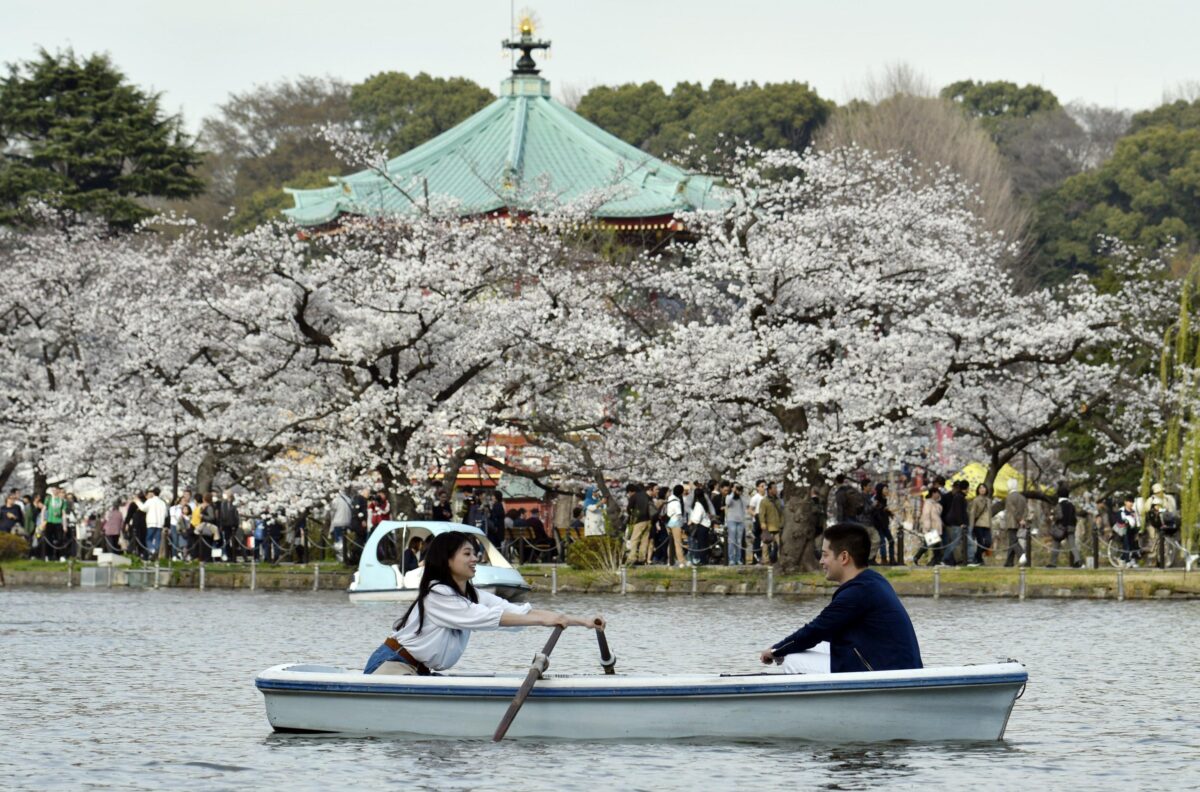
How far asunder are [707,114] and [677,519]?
50995 millimetres

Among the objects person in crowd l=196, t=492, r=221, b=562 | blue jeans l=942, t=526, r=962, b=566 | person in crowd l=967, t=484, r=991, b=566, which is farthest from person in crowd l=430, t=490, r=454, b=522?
person in crowd l=967, t=484, r=991, b=566

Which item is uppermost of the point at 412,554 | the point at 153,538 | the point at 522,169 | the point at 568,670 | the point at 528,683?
the point at 522,169

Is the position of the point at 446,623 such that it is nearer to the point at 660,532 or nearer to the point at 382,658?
the point at 382,658

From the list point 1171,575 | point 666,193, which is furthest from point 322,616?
point 666,193

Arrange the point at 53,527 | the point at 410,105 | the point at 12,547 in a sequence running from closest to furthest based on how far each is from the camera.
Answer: the point at 12,547, the point at 53,527, the point at 410,105

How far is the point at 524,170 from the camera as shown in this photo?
62125mm

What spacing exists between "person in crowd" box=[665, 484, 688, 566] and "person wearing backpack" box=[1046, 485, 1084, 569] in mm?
6643

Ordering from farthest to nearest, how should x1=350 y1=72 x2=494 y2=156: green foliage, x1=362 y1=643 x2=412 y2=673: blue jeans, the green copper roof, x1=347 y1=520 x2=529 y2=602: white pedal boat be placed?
x1=350 y1=72 x2=494 y2=156: green foliage → the green copper roof → x1=347 y1=520 x2=529 y2=602: white pedal boat → x1=362 y1=643 x2=412 y2=673: blue jeans

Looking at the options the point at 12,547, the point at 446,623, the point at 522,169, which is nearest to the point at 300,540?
the point at 12,547

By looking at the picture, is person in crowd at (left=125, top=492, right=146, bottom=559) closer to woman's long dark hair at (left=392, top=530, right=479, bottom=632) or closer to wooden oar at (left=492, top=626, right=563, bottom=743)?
woman's long dark hair at (left=392, top=530, right=479, bottom=632)

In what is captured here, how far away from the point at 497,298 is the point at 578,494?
17.1 feet

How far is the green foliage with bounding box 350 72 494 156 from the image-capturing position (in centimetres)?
9212

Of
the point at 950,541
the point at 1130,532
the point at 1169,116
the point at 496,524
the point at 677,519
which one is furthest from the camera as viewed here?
the point at 1169,116

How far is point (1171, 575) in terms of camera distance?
32.8 meters
